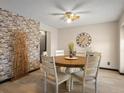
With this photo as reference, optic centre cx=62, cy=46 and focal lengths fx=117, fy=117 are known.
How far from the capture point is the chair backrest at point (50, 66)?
245cm

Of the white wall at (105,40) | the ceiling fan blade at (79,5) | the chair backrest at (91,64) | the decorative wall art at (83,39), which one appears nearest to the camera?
the chair backrest at (91,64)

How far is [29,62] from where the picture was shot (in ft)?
14.9

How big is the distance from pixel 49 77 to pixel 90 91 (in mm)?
1143

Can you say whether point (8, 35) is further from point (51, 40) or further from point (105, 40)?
point (105, 40)

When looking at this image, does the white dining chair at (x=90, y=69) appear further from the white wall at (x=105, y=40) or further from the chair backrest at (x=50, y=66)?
the white wall at (x=105, y=40)

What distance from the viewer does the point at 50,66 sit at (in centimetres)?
251

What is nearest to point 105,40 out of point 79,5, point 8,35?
point 79,5

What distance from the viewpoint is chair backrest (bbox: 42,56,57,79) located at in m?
2.45

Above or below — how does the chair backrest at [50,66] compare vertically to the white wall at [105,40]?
below

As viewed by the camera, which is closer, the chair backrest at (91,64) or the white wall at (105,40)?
the chair backrest at (91,64)

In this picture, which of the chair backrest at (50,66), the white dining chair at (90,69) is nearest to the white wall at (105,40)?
the white dining chair at (90,69)

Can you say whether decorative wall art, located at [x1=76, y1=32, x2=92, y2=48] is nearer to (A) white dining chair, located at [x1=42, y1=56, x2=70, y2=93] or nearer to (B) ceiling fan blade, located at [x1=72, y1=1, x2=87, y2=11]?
(B) ceiling fan blade, located at [x1=72, y1=1, x2=87, y2=11]

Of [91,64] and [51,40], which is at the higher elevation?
[51,40]

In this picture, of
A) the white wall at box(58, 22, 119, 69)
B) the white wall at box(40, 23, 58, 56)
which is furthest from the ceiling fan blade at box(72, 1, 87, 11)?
the white wall at box(40, 23, 58, 56)
